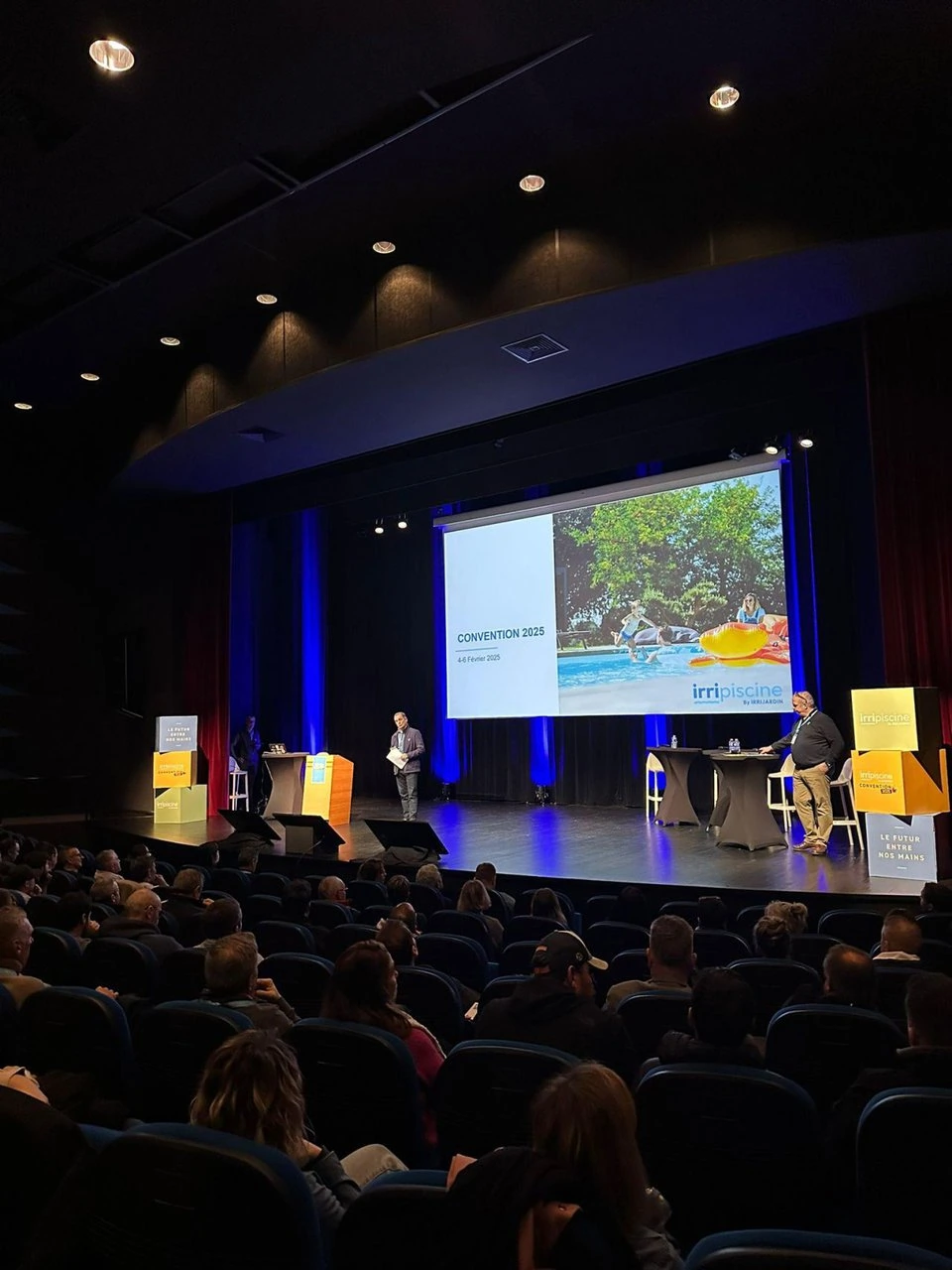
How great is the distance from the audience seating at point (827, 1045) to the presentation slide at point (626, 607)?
8546 mm

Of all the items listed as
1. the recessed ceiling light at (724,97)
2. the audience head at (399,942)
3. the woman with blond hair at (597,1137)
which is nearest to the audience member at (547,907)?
the audience head at (399,942)

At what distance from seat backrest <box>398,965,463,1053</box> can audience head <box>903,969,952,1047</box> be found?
1568 millimetres

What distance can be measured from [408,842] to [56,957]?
4.32 metres

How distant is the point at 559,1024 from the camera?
2.60m

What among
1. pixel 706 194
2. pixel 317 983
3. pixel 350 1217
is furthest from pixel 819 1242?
pixel 706 194

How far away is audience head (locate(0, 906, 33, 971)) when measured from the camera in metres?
3.42

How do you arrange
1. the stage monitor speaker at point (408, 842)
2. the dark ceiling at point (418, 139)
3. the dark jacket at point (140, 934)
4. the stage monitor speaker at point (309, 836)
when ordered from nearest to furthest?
the dark jacket at point (140, 934) < the dark ceiling at point (418, 139) < the stage monitor speaker at point (408, 842) < the stage monitor speaker at point (309, 836)

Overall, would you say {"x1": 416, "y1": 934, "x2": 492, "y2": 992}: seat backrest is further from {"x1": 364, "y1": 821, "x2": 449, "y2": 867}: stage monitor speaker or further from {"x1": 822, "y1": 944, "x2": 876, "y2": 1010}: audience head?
{"x1": 364, "y1": 821, "x2": 449, "y2": 867}: stage monitor speaker

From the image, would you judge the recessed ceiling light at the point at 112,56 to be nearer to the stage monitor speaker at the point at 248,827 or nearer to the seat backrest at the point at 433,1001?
the seat backrest at the point at 433,1001

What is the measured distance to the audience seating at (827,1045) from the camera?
2.44 metres

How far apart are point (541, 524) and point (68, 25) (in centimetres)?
923

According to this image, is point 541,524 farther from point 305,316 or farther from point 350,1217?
point 350,1217

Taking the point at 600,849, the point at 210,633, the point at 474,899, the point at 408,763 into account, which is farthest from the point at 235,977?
the point at 210,633

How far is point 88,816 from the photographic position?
1252 centimetres
